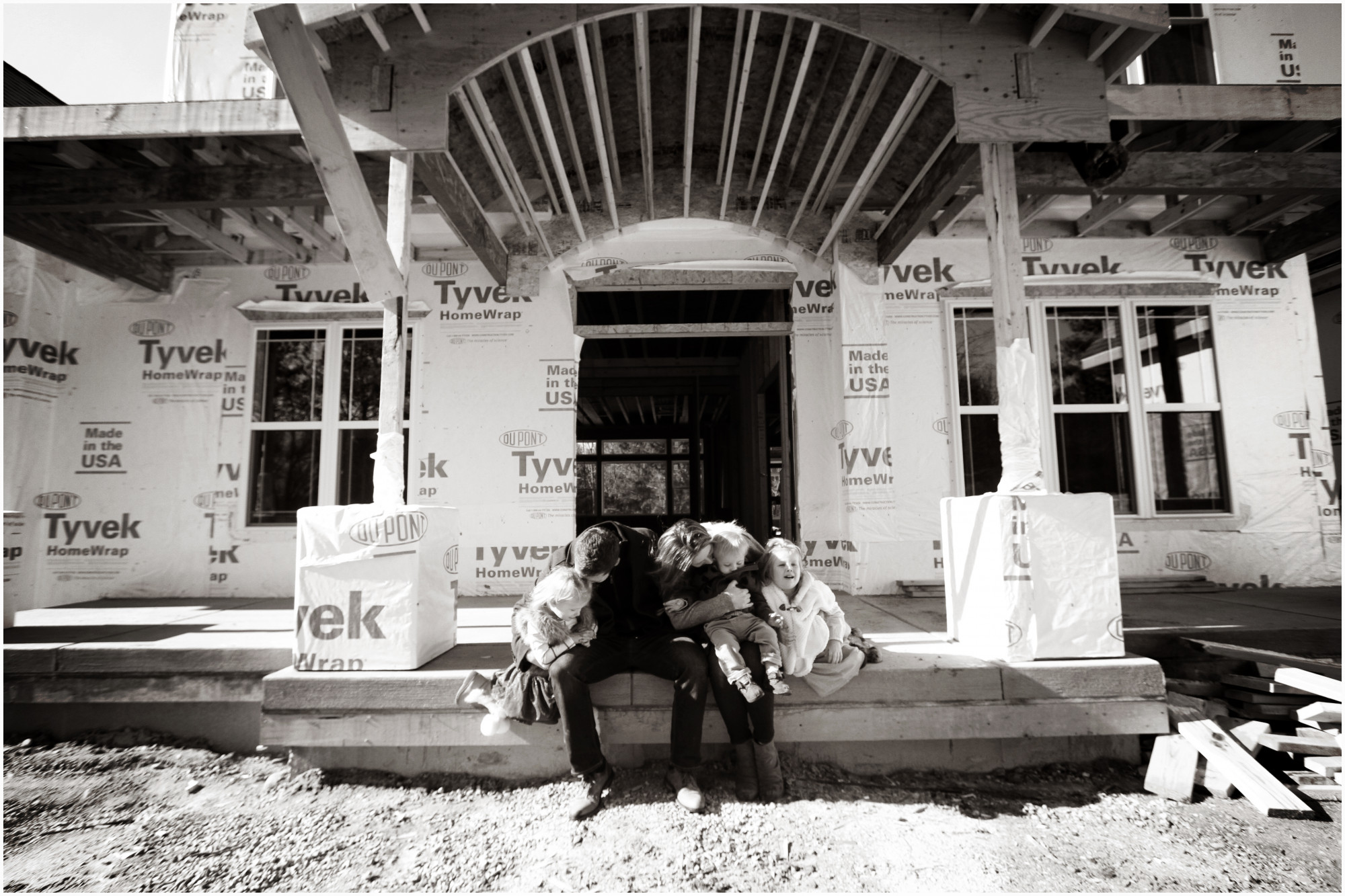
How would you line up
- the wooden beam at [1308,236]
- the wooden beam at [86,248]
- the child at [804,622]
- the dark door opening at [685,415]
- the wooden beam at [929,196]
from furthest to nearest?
the dark door opening at [685,415], the wooden beam at [1308,236], the wooden beam at [86,248], the wooden beam at [929,196], the child at [804,622]

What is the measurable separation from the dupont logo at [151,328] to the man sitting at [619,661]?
16.4ft

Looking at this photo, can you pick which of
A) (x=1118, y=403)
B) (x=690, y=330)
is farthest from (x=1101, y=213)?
(x=690, y=330)

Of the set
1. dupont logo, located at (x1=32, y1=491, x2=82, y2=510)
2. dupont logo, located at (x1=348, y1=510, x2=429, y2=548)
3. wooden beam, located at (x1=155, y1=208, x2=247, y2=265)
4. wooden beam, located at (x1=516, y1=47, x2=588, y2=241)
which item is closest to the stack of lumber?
dupont logo, located at (x1=348, y1=510, x2=429, y2=548)

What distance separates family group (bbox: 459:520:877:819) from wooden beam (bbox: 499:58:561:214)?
2.61 meters

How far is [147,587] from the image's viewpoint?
214 inches

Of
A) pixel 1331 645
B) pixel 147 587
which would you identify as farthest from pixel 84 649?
pixel 1331 645

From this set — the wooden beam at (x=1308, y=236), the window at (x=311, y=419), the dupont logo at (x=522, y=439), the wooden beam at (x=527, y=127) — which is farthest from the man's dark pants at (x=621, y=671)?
the wooden beam at (x=1308, y=236)

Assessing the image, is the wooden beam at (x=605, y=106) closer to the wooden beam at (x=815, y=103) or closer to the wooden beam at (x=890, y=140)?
the wooden beam at (x=815, y=103)

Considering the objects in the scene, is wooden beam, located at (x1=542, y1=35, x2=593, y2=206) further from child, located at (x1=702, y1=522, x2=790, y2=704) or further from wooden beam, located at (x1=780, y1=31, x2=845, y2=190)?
child, located at (x1=702, y1=522, x2=790, y2=704)

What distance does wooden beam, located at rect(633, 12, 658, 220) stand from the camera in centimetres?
346

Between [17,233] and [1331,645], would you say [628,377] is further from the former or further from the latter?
[1331,645]

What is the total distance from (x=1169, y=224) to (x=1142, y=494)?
2250mm

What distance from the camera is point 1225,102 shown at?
3.65 meters

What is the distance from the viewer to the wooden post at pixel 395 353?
10.1 ft
